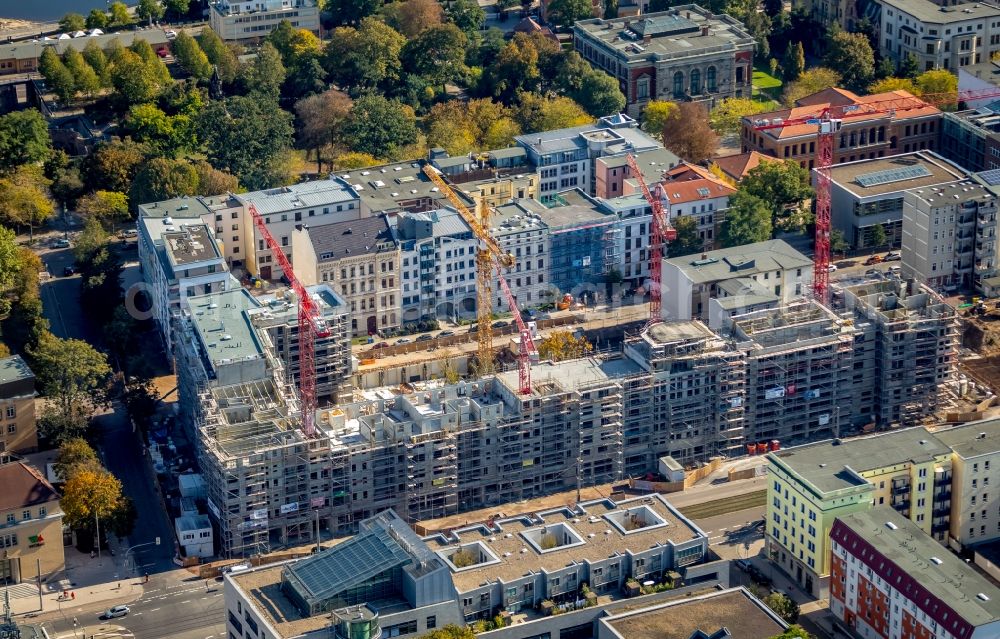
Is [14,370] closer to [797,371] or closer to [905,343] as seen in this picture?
[797,371]

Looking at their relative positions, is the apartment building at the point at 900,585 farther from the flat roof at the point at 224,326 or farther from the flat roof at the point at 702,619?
the flat roof at the point at 224,326

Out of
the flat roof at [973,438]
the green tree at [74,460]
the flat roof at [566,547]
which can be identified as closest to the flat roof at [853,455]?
the flat roof at [973,438]

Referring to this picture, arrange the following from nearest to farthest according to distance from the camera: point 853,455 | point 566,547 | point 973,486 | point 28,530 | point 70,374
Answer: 1. point 566,547
2. point 28,530
3. point 973,486
4. point 853,455
5. point 70,374

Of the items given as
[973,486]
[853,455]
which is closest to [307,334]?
[853,455]

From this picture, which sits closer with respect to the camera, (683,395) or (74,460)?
(74,460)

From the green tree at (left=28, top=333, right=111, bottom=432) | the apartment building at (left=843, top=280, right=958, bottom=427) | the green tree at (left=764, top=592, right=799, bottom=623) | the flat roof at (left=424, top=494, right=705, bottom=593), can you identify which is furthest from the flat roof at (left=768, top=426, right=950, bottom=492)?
the green tree at (left=28, top=333, right=111, bottom=432)
